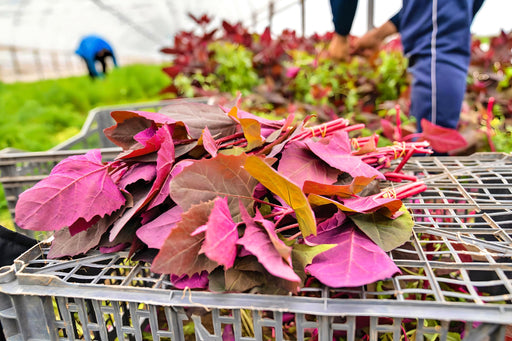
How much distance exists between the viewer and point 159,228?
60cm

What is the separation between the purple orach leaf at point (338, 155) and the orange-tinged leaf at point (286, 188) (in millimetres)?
170

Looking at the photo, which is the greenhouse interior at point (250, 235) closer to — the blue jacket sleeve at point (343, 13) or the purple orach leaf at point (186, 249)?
the purple orach leaf at point (186, 249)

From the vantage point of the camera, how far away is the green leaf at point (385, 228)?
0.58m

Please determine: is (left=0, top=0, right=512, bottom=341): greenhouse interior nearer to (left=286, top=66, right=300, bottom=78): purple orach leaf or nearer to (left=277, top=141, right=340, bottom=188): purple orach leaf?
(left=277, top=141, right=340, bottom=188): purple orach leaf

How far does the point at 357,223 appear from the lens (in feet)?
1.95

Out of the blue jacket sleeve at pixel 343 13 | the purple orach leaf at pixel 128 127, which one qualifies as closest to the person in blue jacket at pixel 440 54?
the blue jacket sleeve at pixel 343 13

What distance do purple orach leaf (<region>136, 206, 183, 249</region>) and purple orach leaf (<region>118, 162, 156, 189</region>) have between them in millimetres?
87

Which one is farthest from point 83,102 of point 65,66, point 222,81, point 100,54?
point 65,66

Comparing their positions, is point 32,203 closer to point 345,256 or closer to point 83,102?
point 345,256

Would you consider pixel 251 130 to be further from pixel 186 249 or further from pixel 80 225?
pixel 80 225

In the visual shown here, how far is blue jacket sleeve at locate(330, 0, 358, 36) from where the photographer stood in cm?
162

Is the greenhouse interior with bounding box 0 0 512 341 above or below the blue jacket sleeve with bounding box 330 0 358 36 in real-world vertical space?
below

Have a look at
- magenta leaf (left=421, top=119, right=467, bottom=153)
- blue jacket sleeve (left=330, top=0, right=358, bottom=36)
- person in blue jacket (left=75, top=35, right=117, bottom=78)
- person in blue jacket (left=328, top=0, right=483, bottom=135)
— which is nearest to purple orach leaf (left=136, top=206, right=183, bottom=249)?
magenta leaf (left=421, top=119, right=467, bottom=153)

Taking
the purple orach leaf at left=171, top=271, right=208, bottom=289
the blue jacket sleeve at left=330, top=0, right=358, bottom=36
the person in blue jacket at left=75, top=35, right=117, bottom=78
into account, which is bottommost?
the purple orach leaf at left=171, top=271, right=208, bottom=289
